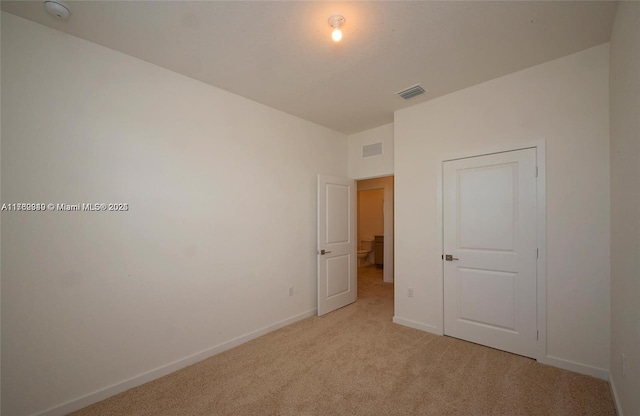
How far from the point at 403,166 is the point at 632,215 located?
81.8 inches

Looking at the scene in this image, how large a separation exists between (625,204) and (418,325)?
2242 millimetres

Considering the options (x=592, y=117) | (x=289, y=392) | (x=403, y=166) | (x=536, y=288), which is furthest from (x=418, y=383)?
(x=592, y=117)

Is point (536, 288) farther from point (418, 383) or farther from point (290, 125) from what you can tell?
→ point (290, 125)

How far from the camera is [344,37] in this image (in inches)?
78.6

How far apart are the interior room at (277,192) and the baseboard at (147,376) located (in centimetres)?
2

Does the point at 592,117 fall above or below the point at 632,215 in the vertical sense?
above

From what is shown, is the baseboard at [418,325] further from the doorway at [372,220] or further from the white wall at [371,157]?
the doorway at [372,220]

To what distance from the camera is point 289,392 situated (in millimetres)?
2021

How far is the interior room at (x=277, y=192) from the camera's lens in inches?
68.5

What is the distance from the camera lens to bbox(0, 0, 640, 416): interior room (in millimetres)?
1739

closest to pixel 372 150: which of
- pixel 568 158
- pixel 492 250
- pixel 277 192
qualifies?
pixel 277 192

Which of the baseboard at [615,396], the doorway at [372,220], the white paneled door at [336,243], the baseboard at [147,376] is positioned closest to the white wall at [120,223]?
the baseboard at [147,376]

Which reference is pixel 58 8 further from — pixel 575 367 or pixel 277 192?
pixel 575 367

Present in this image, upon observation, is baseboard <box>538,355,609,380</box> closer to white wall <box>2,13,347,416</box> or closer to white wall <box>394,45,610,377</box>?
white wall <box>394,45,610,377</box>
